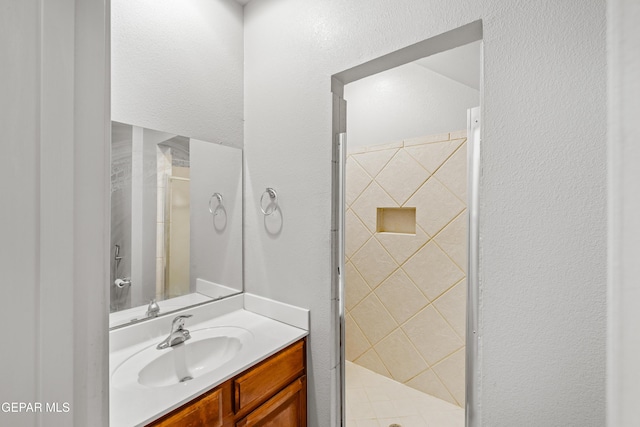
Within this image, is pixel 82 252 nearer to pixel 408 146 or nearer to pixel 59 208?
pixel 59 208

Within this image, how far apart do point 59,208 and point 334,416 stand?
1349 millimetres

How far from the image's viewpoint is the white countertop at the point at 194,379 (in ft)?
2.65

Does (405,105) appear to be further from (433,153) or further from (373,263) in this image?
(373,263)

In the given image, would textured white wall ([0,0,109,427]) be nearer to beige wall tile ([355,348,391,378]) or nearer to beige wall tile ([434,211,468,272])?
beige wall tile ([434,211,468,272])

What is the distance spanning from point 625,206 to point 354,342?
2.35m

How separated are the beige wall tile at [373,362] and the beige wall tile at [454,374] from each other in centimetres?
42

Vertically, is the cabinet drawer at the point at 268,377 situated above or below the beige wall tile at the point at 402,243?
below

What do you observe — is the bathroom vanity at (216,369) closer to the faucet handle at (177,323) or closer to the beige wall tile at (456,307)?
the faucet handle at (177,323)

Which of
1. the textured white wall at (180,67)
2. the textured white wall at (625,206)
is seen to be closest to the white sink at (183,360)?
the textured white wall at (180,67)

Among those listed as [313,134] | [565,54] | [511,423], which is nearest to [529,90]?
[565,54]

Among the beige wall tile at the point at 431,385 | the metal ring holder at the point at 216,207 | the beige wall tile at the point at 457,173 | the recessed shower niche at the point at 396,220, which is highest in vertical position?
the beige wall tile at the point at 457,173

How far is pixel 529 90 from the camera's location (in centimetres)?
81

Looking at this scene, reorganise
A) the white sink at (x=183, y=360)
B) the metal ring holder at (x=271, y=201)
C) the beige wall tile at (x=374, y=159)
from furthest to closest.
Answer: the beige wall tile at (x=374, y=159) < the metal ring holder at (x=271, y=201) < the white sink at (x=183, y=360)

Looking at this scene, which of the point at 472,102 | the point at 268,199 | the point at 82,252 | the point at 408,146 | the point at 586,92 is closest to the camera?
the point at 82,252
